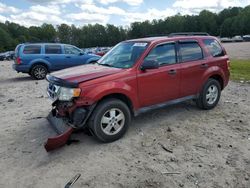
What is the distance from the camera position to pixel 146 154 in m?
4.72

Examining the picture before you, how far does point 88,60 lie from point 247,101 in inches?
361

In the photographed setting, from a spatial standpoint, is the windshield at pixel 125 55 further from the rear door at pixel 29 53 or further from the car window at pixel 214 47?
the rear door at pixel 29 53

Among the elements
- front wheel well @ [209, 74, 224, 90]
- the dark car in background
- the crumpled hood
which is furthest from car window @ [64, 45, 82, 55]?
the crumpled hood

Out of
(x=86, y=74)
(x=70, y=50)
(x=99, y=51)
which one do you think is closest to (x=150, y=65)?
(x=86, y=74)

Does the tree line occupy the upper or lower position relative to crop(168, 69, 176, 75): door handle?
upper

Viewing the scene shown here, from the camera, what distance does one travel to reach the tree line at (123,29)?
108 metres

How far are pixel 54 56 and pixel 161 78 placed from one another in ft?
31.4

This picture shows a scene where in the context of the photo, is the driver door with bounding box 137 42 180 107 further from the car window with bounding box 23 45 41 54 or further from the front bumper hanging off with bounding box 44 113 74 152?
the car window with bounding box 23 45 41 54

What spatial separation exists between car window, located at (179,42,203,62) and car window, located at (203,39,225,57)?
34 cm

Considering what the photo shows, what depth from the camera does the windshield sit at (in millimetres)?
5640

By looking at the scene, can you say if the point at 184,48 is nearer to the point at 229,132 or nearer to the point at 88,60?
the point at 229,132

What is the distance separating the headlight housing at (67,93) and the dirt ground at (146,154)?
89 cm

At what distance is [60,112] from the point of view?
513 cm

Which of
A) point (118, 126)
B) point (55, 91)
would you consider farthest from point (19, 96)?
point (118, 126)
